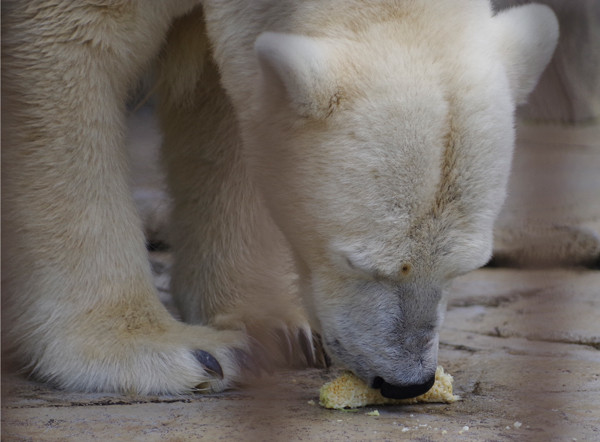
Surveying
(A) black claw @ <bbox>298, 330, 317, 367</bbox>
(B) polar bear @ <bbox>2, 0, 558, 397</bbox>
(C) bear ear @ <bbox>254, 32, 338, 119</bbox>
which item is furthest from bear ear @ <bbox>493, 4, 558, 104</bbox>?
(A) black claw @ <bbox>298, 330, 317, 367</bbox>

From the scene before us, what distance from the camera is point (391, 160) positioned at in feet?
6.34

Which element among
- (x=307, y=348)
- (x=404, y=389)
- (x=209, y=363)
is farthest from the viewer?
(x=307, y=348)

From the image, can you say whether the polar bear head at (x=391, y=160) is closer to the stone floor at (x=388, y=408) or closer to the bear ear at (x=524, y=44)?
the bear ear at (x=524, y=44)

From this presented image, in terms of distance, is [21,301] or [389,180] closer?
[389,180]

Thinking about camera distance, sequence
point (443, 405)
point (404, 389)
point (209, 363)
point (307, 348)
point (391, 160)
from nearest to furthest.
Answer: point (391, 160)
point (404, 389)
point (443, 405)
point (209, 363)
point (307, 348)

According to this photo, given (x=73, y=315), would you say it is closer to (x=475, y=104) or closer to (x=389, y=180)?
(x=389, y=180)

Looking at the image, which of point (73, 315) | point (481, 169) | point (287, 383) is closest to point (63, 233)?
point (73, 315)

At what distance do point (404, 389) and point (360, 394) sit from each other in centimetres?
12

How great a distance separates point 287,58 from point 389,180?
328 mm

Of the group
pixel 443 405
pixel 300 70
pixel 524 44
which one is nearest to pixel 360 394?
pixel 443 405

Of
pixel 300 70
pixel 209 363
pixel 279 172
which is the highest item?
pixel 300 70

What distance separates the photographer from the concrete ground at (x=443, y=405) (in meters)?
1.91

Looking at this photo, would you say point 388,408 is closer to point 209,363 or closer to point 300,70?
point 209,363

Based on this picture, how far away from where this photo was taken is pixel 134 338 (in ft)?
7.79
